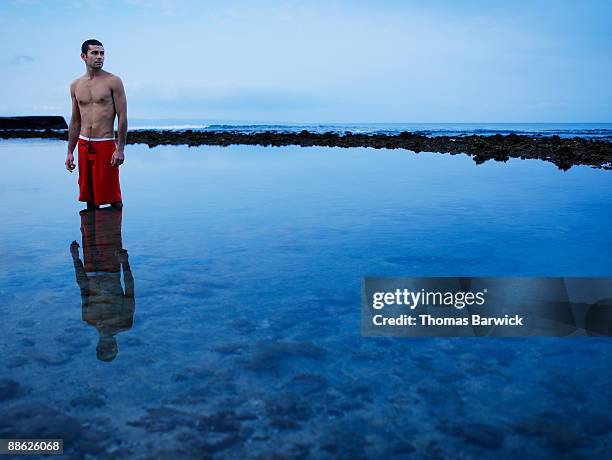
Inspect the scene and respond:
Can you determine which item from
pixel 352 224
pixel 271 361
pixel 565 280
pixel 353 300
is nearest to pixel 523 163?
pixel 352 224

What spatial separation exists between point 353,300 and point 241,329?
40.0 inches

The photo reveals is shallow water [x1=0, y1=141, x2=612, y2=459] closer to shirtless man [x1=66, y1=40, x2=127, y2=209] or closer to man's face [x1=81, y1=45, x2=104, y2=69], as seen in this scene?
shirtless man [x1=66, y1=40, x2=127, y2=209]

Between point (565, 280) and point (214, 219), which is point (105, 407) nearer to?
point (565, 280)

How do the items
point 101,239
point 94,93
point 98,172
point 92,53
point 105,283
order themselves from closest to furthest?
point 105,283 → point 101,239 → point 92,53 → point 94,93 → point 98,172

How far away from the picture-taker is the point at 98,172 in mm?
7637

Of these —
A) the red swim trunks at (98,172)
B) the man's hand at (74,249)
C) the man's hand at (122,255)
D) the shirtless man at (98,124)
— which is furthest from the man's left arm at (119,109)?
the man's hand at (122,255)

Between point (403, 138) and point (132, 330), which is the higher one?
point (403, 138)

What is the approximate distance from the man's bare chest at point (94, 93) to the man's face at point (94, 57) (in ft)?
0.93

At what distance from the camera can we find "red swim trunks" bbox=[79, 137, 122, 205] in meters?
7.55

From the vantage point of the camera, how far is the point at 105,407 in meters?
2.54
